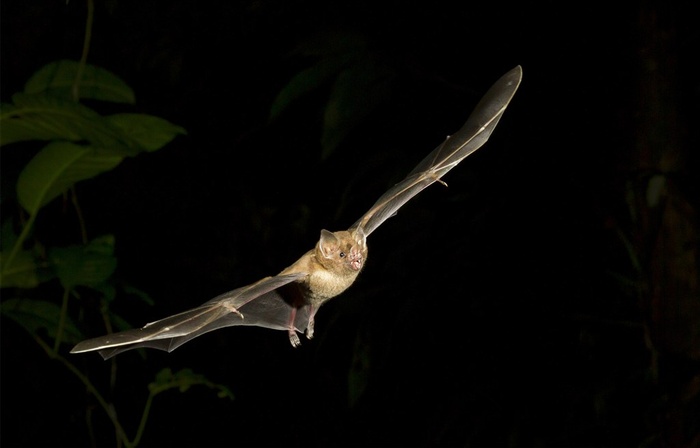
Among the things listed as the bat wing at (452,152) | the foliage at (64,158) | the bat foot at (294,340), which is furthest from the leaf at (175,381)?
the bat wing at (452,152)

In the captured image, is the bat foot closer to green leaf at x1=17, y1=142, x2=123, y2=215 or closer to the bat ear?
the bat ear

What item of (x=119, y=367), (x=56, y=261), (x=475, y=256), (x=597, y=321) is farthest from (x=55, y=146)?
(x=119, y=367)

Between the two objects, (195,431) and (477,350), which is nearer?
(477,350)

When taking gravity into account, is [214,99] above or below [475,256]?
above

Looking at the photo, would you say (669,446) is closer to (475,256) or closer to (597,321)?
(597,321)

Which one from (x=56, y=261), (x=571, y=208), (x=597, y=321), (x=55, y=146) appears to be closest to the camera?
(x=55, y=146)

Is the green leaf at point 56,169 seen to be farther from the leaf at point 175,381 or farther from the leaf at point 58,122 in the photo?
the leaf at point 175,381

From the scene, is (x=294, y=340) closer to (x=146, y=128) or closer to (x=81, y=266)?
(x=146, y=128)
